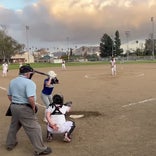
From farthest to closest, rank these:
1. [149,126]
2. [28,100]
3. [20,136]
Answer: [149,126] → [20,136] → [28,100]

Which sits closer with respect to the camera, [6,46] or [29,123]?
[29,123]

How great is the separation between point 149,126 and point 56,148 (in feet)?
10.0

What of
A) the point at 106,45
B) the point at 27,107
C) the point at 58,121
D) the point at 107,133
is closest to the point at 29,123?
the point at 27,107

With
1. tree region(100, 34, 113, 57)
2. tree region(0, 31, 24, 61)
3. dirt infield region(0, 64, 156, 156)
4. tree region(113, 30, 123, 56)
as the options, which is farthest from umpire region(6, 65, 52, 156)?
tree region(113, 30, 123, 56)

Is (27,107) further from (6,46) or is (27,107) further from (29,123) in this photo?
(6,46)

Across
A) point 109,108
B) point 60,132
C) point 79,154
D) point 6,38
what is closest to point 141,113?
point 109,108

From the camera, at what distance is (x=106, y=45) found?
532 ft

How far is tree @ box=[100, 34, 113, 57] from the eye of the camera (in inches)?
6334

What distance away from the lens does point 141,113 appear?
12.8 metres

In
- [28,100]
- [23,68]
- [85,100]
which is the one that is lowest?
[85,100]

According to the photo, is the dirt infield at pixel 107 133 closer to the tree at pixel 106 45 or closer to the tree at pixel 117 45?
the tree at pixel 106 45

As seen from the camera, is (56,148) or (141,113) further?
(141,113)

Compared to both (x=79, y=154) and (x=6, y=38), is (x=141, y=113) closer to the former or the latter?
(x=79, y=154)

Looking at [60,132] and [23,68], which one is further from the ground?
[23,68]
